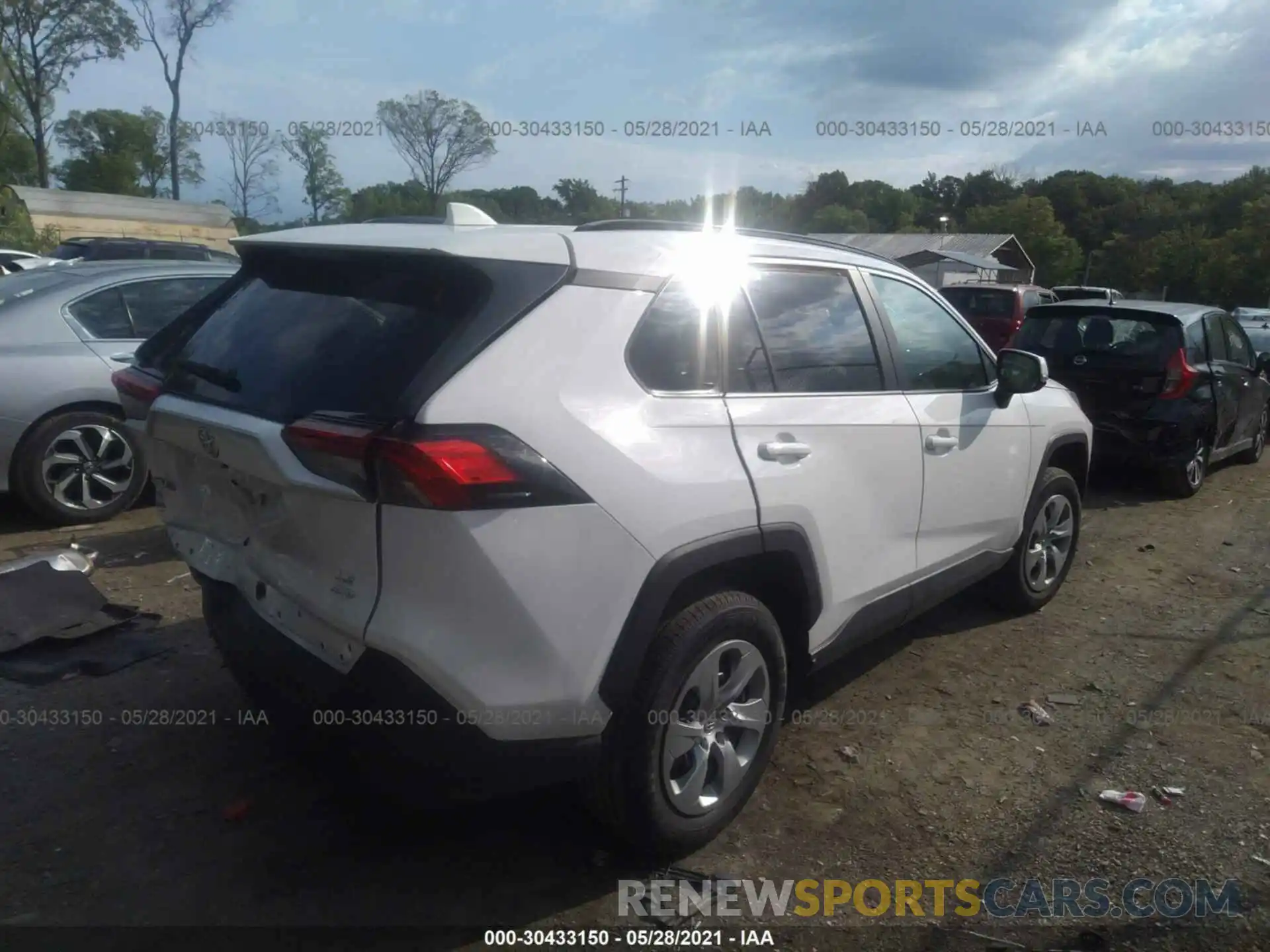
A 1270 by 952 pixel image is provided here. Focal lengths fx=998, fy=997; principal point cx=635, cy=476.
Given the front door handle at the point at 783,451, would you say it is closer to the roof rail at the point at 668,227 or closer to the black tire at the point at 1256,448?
the roof rail at the point at 668,227

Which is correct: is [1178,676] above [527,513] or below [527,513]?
below

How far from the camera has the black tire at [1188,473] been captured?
783 centimetres

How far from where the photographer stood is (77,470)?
6043mm

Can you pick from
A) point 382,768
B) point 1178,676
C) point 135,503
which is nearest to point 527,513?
point 382,768

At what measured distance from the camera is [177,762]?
11.6 feet

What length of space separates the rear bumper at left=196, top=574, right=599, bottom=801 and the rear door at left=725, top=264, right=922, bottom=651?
0.97 m

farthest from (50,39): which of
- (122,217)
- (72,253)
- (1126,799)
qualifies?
(1126,799)

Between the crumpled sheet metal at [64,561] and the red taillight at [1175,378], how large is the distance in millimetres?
7394

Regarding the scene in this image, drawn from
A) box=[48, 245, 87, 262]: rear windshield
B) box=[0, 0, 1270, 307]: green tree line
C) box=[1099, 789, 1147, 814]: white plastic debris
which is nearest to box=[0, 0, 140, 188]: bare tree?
box=[0, 0, 1270, 307]: green tree line

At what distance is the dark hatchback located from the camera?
25.1ft

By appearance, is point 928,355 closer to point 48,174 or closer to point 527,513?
point 527,513

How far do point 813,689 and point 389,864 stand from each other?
202 cm

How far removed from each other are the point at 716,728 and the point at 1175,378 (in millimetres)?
6179

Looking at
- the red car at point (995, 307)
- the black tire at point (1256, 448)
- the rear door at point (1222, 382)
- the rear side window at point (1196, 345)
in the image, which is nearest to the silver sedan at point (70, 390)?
the rear side window at point (1196, 345)
